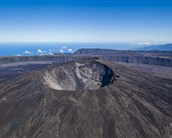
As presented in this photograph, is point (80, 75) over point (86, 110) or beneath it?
beneath

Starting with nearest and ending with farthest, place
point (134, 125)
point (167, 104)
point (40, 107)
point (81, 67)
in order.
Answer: point (134, 125)
point (40, 107)
point (167, 104)
point (81, 67)

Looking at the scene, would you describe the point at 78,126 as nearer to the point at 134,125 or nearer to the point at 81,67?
the point at 134,125

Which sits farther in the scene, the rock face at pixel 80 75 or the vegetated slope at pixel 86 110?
the rock face at pixel 80 75

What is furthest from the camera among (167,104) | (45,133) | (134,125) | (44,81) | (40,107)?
(44,81)

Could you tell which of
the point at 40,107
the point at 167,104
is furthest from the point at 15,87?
the point at 167,104
